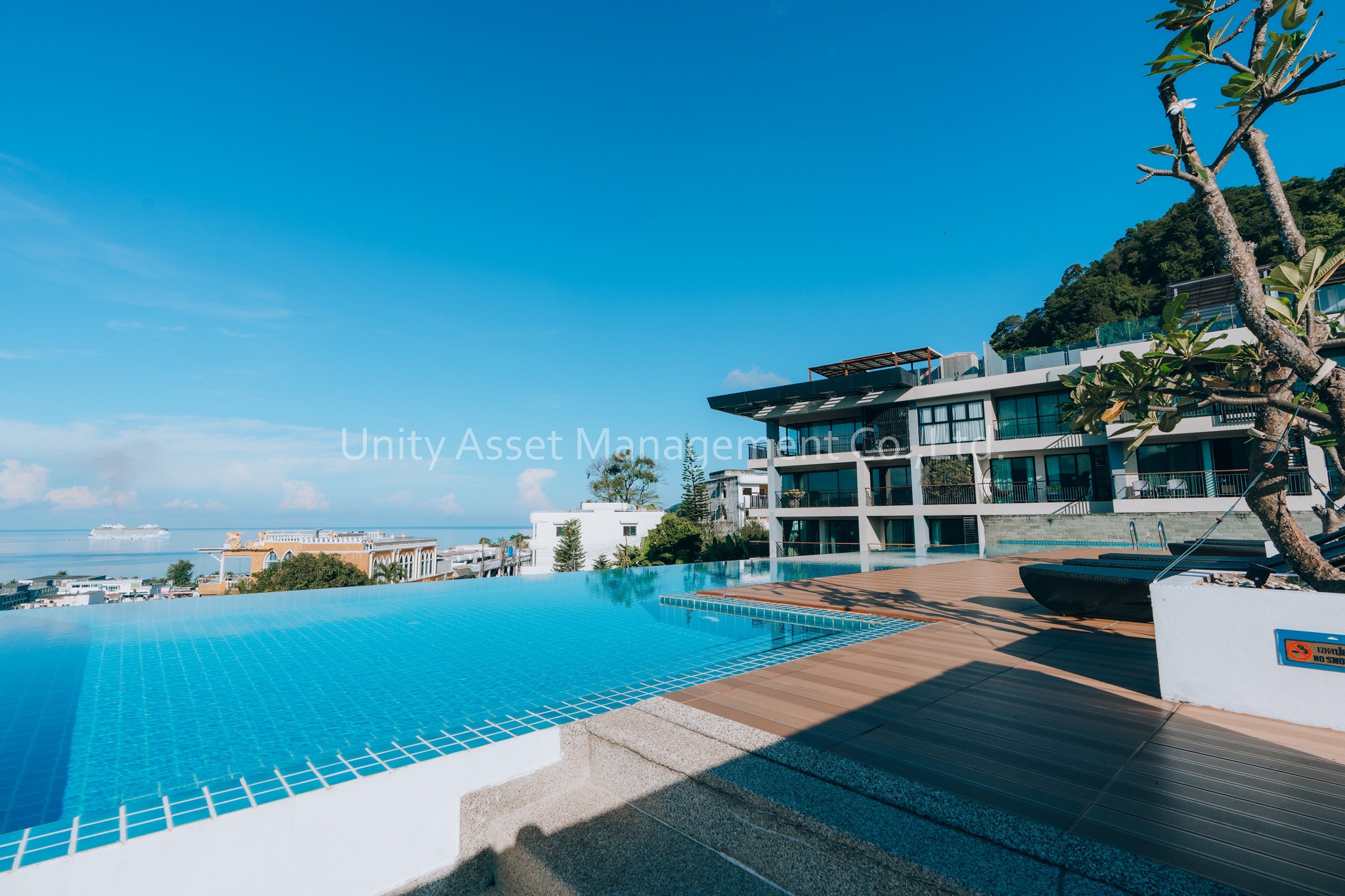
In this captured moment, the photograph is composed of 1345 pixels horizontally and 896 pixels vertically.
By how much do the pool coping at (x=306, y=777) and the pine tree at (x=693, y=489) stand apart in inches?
1180

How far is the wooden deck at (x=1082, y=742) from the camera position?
5.59ft

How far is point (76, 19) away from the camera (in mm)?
12461

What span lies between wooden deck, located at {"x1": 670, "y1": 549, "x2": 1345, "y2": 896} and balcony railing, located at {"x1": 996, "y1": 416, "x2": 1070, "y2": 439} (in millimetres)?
16607

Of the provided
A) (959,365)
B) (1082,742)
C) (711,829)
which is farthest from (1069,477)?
(711,829)

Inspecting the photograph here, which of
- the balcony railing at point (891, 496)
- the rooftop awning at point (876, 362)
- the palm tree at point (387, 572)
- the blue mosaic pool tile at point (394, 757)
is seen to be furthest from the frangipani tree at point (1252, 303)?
the palm tree at point (387, 572)

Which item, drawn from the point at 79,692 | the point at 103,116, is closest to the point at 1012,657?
the point at 79,692

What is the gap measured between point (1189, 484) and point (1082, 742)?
61.5 ft

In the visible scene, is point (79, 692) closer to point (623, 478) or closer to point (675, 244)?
point (675, 244)

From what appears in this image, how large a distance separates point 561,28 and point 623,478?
32928 millimetres

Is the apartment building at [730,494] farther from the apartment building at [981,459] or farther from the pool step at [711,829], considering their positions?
the pool step at [711,829]

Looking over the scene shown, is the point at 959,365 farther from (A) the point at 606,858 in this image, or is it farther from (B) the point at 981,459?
(A) the point at 606,858

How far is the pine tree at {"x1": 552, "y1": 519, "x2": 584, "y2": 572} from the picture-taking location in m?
30.6

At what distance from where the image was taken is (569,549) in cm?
3097

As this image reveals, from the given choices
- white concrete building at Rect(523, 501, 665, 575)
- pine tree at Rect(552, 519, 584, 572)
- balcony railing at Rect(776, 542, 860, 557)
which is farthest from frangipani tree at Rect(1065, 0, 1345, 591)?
white concrete building at Rect(523, 501, 665, 575)
